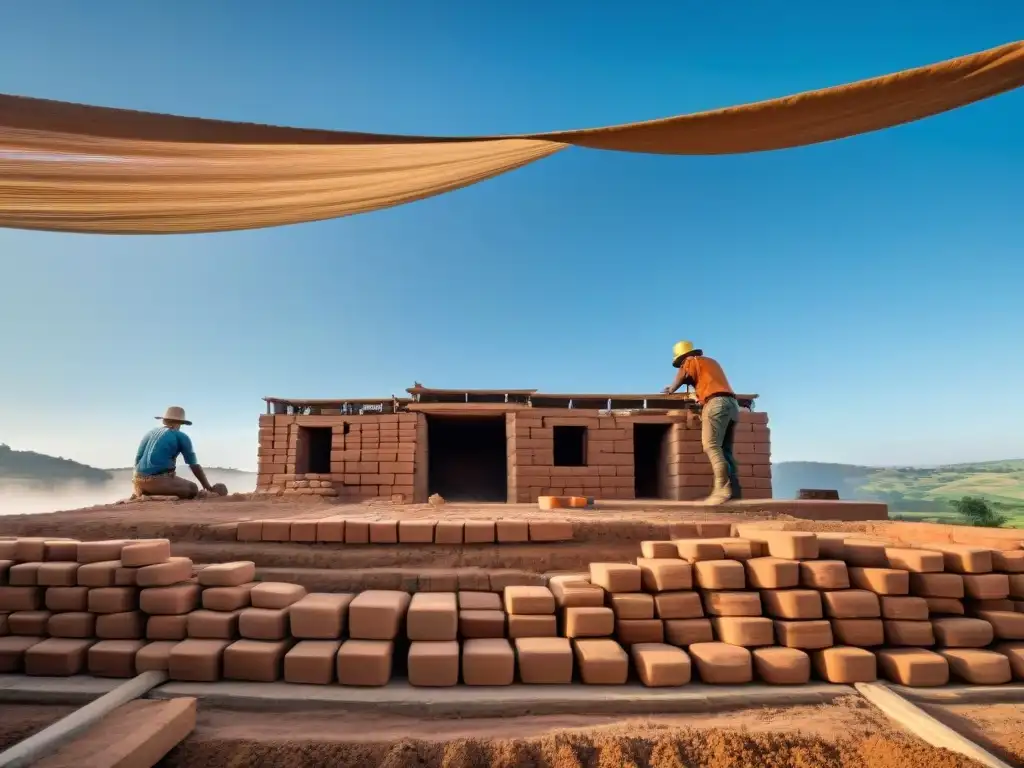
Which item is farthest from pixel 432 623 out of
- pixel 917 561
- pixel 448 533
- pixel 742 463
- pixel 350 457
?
pixel 742 463

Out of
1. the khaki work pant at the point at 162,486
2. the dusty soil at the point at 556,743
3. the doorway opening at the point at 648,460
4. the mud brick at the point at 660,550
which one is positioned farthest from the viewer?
the doorway opening at the point at 648,460

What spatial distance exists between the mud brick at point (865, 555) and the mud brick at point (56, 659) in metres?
4.39

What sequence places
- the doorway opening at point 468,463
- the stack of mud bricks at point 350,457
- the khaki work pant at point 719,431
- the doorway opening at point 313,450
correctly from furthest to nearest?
the doorway opening at point 468,463 → the doorway opening at point 313,450 → the stack of mud bricks at point 350,457 → the khaki work pant at point 719,431

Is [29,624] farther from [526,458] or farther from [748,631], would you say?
[526,458]

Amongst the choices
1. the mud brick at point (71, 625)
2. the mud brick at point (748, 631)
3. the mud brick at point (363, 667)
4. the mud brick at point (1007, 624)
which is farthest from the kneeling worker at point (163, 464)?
the mud brick at point (1007, 624)

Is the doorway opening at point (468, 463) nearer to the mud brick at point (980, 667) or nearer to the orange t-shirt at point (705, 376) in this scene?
the orange t-shirt at point (705, 376)

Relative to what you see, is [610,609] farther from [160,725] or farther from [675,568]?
[160,725]

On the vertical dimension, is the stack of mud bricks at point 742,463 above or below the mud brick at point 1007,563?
above

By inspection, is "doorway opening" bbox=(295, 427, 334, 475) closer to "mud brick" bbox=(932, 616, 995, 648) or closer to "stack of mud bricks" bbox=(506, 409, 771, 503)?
"stack of mud bricks" bbox=(506, 409, 771, 503)

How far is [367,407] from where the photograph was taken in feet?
31.2

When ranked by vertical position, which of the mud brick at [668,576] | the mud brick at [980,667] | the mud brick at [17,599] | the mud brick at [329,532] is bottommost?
the mud brick at [980,667]

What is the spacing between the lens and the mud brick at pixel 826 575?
10.6ft

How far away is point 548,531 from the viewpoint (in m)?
4.16

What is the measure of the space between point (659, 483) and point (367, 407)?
17.4 ft
